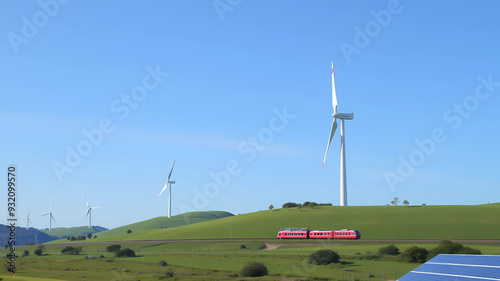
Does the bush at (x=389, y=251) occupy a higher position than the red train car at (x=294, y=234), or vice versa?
the red train car at (x=294, y=234)

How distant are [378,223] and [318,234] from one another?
28.9 meters

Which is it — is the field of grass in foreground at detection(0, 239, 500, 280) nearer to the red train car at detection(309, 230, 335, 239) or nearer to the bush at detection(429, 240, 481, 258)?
the bush at detection(429, 240, 481, 258)

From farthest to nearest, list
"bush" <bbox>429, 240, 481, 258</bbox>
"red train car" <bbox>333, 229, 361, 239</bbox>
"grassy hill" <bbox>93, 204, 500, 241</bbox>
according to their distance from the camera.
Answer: "grassy hill" <bbox>93, 204, 500, 241</bbox> → "red train car" <bbox>333, 229, 361, 239</bbox> → "bush" <bbox>429, 240, 481, 258</bbox>

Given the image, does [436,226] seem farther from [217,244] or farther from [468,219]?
[217,244]

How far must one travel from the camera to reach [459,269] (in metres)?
41.9

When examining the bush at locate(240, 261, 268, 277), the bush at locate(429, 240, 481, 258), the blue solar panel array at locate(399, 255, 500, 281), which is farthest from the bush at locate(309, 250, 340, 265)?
the blue solar panel array at locate(399, 255, 500, 281)

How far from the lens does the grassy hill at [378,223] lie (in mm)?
137125

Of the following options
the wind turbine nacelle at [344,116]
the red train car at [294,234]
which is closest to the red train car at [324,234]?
the red train car at [294,234]

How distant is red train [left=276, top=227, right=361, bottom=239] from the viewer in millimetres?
130250

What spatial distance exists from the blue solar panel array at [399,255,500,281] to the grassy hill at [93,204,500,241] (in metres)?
91.1

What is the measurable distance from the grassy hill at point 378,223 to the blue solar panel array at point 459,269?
3585 inches

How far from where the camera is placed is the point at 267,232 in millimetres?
154875

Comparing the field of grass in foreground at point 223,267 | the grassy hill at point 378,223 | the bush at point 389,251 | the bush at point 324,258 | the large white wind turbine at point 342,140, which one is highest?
the large white wind turbine at point 342,140

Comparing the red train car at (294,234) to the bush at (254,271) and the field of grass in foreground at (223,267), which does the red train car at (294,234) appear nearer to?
the field of grass in foreground at (223,267)
